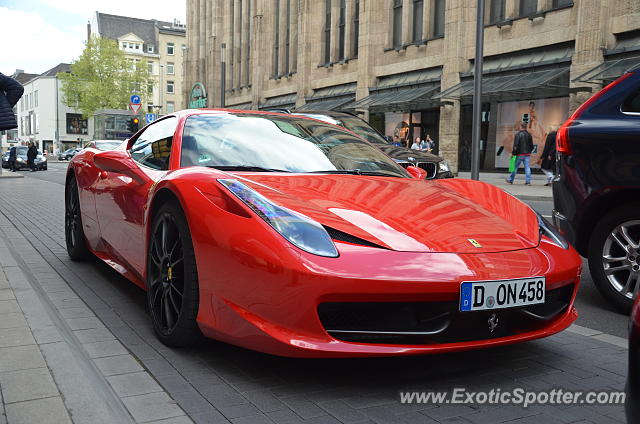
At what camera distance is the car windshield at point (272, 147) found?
12.4 feet

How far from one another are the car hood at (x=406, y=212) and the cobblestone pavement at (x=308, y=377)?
0.62 metres

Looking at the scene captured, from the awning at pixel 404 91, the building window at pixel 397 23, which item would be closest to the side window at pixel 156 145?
the awning at pixel 404 91

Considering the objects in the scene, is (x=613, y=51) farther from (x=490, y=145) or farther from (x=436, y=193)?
(x=436, y=193)

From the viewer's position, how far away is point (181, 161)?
387cm

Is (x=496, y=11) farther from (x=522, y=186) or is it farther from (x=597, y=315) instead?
(x=597, y=315)

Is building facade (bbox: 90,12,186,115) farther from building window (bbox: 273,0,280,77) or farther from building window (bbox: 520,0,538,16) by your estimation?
building window (bbox: 520,0,538,16)

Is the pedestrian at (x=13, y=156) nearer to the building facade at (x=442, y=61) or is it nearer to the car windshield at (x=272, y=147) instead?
the building facade at (x=442, y=61)

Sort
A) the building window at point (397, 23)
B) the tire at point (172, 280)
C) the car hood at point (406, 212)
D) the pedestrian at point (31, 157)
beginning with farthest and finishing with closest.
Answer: the pedestrian at point (31, 157), the building window at point (397, 23), the tire at point (172, 280), the car hood at point (406, 212)

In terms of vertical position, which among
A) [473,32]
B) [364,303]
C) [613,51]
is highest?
[473,32]

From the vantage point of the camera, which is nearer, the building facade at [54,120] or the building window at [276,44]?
the building window at [276,44]

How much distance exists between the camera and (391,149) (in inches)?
420

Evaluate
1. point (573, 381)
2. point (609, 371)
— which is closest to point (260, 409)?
point (573, 381)

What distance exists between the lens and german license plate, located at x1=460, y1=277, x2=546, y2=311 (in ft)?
8.93

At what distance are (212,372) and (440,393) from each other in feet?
3.43
